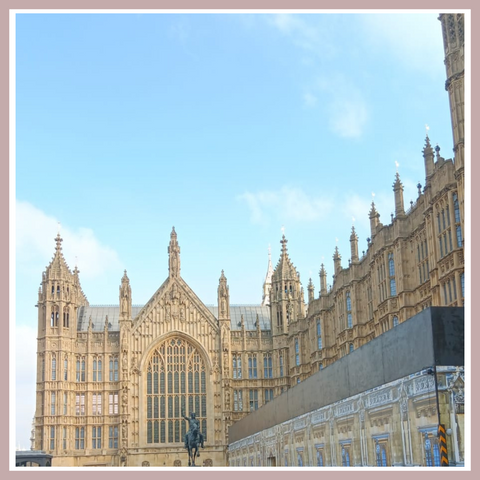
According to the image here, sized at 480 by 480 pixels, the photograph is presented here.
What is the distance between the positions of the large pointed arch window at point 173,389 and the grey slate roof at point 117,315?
22.2 feet

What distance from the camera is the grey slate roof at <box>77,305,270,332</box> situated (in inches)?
3388

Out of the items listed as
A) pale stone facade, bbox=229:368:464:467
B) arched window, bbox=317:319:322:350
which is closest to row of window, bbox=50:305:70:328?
arched window, bbox=317:319:322:350

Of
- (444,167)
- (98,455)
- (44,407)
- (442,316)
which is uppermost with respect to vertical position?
(444,167)

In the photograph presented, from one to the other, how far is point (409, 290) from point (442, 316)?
22.6 meters

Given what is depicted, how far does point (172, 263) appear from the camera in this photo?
83.4m

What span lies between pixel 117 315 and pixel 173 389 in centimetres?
1396

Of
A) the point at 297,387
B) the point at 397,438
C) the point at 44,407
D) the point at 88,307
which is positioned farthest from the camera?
the point at 88,307

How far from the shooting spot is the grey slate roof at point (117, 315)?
8606cm

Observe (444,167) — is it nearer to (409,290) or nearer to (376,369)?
(409,290)

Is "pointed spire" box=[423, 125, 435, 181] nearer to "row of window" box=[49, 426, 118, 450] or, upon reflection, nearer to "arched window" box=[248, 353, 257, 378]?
"arched window" box=[248, 353, 257, 378]

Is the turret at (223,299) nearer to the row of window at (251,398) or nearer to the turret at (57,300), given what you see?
the row of window at (251,398)

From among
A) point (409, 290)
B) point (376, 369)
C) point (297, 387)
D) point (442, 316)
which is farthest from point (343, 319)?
point (442, 316)

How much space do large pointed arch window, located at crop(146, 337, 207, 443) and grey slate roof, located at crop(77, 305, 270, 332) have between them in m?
6.77

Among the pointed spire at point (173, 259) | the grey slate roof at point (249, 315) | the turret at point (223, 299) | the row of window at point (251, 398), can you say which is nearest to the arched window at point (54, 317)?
the pointed spire at point (173, 259)
